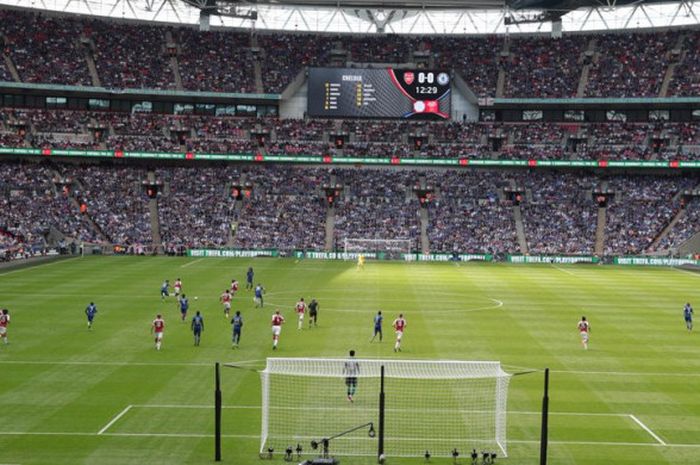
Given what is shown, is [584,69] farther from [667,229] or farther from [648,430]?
[648,430]

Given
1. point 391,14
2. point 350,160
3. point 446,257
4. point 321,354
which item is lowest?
point 321,354

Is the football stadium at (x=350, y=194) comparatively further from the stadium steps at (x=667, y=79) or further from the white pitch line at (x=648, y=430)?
the white pitch line at (x=648, y=430)

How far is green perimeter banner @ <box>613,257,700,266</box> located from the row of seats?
2343cm

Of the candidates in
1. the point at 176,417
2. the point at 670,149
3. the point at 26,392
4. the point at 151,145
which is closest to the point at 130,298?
the point at 26,392

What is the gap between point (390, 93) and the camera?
88812 millimetres

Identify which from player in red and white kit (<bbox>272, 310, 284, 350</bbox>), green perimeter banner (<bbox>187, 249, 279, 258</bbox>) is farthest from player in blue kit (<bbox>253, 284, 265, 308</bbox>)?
green perimeter banner (<bbox>187, 249, 279, 258</bbox>)

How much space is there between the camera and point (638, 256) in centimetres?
7550

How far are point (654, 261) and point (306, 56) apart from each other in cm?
4689

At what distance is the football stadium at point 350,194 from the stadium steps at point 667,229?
241mm

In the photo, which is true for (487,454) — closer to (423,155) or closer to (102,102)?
(423,155)

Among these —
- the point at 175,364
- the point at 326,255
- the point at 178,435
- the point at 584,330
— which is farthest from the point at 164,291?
the point at 326,255

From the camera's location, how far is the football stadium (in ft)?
105

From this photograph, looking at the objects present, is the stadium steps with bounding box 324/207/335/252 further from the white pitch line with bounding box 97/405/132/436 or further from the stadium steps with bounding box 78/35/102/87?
the white pitch line with bounding box 97/405/132/436

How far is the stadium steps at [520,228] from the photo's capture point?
79.0 m
